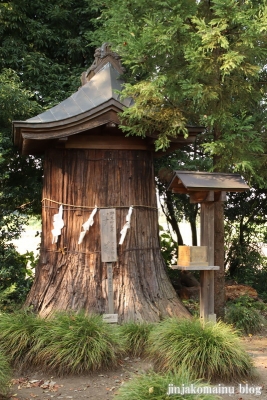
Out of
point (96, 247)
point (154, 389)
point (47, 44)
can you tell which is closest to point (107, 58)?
point (96, 247)

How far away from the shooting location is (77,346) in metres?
5.34

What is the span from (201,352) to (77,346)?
4.48ft

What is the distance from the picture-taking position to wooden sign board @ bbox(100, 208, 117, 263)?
6.66 m

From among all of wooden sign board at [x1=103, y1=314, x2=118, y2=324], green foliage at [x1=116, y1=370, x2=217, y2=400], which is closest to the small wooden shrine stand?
wooden sign board at [x1=103, y1=314, x2=118, y2=324]

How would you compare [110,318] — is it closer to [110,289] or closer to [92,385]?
[110,289]

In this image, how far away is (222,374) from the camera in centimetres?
509

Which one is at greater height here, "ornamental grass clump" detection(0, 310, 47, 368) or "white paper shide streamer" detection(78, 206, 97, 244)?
"white paper shide streamer" detection(78, 206, 97, 244)

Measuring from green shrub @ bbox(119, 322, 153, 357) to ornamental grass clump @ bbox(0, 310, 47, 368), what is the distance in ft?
3.29

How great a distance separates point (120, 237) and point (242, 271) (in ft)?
19.0

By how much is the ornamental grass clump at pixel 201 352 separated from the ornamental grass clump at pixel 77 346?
498mm

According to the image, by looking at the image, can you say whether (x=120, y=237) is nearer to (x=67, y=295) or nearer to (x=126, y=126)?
(x=67, y=295)

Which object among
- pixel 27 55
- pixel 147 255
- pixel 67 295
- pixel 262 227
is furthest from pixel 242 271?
pixel 27 55

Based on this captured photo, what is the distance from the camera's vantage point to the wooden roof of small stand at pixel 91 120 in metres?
6.47

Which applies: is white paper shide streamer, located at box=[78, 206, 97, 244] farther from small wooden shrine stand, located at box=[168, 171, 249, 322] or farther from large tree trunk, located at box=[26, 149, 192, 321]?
small wooden shrine stand, located at box=[168, 171, 249, 322]
